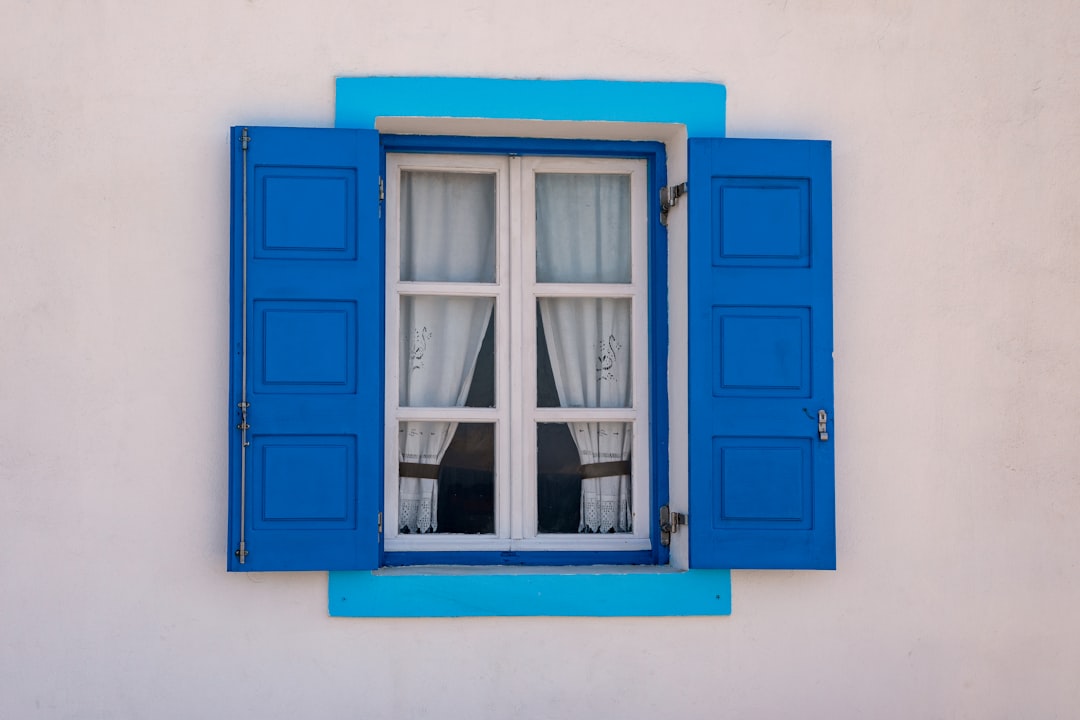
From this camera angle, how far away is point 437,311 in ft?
14.3

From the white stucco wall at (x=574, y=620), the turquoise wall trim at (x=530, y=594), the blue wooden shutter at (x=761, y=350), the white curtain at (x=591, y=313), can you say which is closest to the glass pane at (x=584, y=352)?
the white curtain at (x=591, y=313)

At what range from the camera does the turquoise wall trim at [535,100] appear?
13.4ft

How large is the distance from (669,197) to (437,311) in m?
0.93

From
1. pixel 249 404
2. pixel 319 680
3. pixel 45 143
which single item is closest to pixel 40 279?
pixel 45 143

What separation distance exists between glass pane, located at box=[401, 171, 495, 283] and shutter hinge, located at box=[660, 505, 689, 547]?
1.04 m

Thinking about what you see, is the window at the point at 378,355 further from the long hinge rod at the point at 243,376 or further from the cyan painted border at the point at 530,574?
the cyan painted border at the point at 530,574

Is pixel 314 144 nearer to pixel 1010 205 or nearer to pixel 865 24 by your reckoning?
pixel 865 24

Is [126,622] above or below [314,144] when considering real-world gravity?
below

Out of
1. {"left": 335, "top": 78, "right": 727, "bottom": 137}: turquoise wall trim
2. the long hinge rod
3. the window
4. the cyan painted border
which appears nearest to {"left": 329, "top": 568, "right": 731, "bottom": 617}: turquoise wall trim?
the cyan painted border

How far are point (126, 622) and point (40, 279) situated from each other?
1.17 meters

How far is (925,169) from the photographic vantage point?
4230 millimetres

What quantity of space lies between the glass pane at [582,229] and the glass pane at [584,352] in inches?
3.9

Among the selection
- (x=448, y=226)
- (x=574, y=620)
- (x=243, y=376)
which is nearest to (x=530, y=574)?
(x=574, y=620)

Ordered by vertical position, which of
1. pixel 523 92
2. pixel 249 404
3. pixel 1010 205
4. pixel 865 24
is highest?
pixel 865 24
